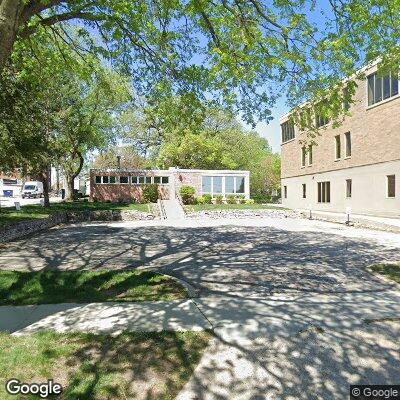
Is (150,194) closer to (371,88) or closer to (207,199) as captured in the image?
(207,199)

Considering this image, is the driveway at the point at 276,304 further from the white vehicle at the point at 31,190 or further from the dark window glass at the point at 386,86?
the white vehicle at the point at 31,190

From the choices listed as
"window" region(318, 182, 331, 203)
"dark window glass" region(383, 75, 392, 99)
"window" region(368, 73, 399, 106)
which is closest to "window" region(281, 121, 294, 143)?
"window" region(318, 182, 331, 203)

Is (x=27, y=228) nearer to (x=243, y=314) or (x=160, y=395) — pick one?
(x=243, y=314)

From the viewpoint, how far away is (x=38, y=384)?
4.08 metres

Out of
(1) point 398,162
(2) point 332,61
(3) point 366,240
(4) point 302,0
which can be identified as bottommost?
(3) point 366,240

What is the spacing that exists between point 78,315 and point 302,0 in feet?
29.2

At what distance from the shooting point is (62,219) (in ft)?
81.0

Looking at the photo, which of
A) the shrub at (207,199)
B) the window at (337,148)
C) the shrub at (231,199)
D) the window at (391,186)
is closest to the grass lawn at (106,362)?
the window at (391,186)

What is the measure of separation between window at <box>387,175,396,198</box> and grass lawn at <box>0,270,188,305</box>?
71.4ft

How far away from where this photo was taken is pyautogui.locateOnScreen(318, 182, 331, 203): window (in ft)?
112

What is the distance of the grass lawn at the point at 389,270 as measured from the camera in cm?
909

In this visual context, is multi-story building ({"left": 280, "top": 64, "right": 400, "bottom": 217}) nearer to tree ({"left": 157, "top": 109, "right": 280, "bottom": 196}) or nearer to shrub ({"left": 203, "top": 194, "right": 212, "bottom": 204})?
shrub ({"left": 203, "top": 194, "right": 212, "bottom": 204})

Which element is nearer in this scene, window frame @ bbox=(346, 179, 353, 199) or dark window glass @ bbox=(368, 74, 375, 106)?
dark window glass @ bbox=(368, 74, 375, 106)

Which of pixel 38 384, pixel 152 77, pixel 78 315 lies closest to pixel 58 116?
pixel 152 77
